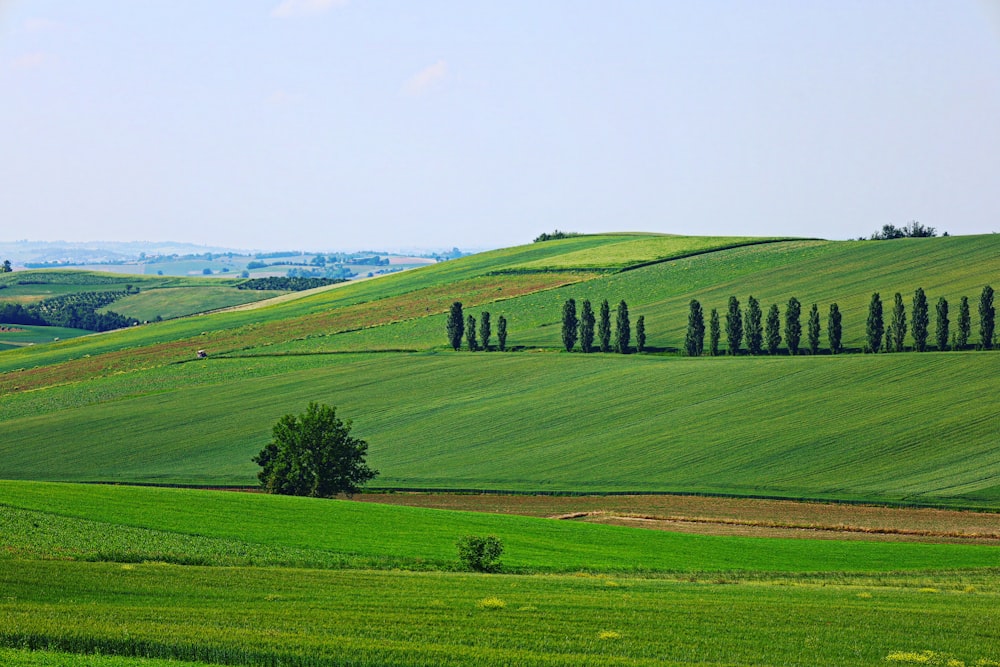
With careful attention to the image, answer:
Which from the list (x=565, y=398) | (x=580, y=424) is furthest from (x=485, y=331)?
(x=580, y=424)

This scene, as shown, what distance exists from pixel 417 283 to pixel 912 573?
500 feet

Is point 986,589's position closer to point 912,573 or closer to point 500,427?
point 912,573

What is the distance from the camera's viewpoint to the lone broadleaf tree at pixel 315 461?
244 feet

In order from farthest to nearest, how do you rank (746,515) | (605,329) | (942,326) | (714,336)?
(605,329) < (714,336) < (942,326) < (746,515)

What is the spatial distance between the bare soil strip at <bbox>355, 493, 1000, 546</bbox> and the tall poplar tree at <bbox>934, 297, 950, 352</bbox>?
154 feet

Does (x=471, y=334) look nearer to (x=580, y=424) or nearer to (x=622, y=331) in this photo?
(x=622, y=331)

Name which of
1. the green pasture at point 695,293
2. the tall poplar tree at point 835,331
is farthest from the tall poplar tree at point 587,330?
the tall poplar tree at point 835,331

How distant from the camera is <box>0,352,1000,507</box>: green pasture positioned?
254ft

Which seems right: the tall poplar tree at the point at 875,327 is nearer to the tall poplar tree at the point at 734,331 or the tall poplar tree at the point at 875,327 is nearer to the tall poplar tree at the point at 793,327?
the tall poplar tree at the point at 793,327

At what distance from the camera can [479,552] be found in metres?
Answer: 44.3

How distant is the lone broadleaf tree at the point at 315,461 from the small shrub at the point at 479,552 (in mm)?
31804

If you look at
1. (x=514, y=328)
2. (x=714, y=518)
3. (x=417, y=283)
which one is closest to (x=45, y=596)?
(x=714, y=518)

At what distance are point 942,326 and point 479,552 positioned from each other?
79606 millimetres

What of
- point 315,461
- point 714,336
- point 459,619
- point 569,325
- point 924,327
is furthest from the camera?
point 569,325
